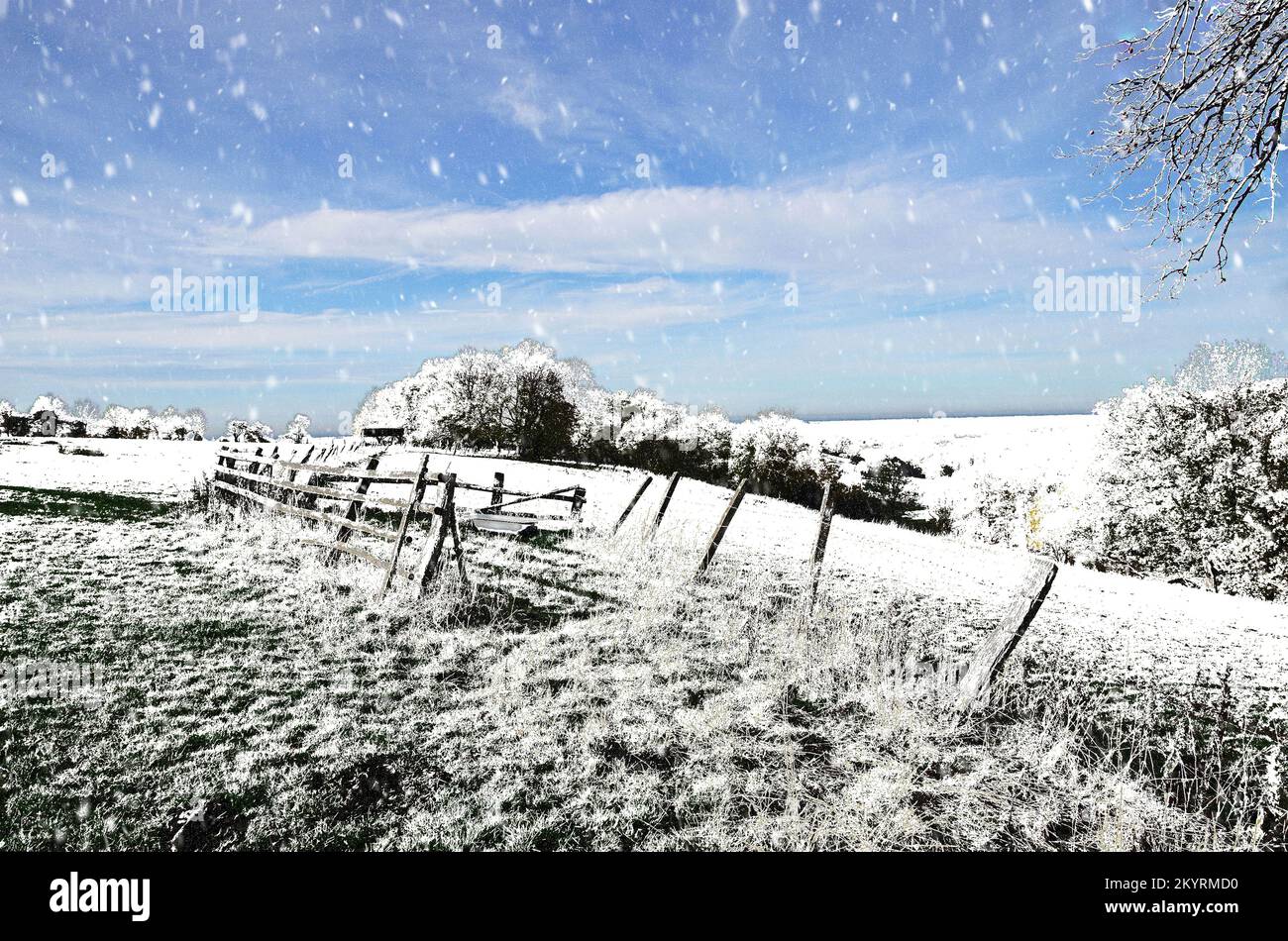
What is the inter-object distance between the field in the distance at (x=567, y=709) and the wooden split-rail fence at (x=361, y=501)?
0.46 meters

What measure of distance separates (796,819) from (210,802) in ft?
12.6

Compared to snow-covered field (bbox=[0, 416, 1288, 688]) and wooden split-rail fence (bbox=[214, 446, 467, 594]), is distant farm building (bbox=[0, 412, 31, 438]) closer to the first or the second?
snow-covered field (bbox=[0, 416, 1288, 688])

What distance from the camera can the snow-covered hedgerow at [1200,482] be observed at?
21406 millimetres

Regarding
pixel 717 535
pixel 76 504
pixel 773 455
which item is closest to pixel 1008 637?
pixel 717 535

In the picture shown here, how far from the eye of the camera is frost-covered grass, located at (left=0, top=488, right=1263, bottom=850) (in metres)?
4.07

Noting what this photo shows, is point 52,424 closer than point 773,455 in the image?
No

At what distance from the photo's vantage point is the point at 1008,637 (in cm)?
621

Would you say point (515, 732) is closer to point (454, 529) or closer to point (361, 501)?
point (454, 529)

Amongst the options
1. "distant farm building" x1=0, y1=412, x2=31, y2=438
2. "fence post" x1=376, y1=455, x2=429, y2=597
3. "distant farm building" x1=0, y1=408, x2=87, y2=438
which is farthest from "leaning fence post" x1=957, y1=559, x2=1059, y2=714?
"distant farm building" x1=0, y1=412, x2=31, y2=438

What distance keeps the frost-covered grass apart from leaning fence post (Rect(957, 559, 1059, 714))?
37 centimetres

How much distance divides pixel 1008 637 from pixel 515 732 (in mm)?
4809

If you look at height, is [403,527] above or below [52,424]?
below
